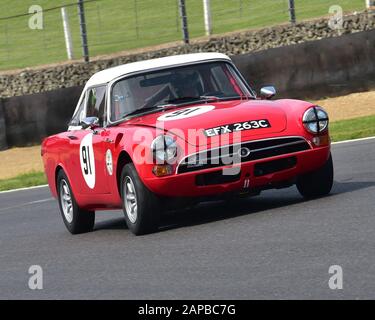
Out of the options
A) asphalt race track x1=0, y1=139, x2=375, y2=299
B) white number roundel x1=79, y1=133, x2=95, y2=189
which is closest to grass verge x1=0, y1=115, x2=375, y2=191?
asphalt race track x1=0, y1=139, x2=375, y2=299

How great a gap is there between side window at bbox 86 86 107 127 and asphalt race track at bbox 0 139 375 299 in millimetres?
1088

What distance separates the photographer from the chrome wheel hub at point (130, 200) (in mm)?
9953

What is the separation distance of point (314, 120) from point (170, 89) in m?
1.52

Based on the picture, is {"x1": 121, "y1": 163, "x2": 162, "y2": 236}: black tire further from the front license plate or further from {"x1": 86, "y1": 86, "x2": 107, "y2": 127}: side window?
{"x1": 86, "y1": 86, "x2": 107, "y2": 127}: side window

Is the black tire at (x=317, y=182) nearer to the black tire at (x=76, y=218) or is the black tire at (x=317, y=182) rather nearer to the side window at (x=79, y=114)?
the black tire at (x=76, y=218)

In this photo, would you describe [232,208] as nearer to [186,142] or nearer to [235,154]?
[235,154]

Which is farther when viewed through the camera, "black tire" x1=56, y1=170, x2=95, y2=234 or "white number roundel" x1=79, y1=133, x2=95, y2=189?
"black tire" x1=56, y1=170, x2=95, y2=234

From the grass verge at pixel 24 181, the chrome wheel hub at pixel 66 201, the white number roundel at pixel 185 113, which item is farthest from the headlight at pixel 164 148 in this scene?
the grass verge at pixel 24 181

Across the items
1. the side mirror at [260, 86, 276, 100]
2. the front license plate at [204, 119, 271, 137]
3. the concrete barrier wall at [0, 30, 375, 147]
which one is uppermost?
the side mirror at [260, 86, 276, 100]

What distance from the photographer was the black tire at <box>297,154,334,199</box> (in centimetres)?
1038

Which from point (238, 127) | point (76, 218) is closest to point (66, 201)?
point (76, 218)

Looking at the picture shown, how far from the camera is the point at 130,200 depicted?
10055mm

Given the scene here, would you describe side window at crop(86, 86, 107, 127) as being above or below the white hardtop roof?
below
